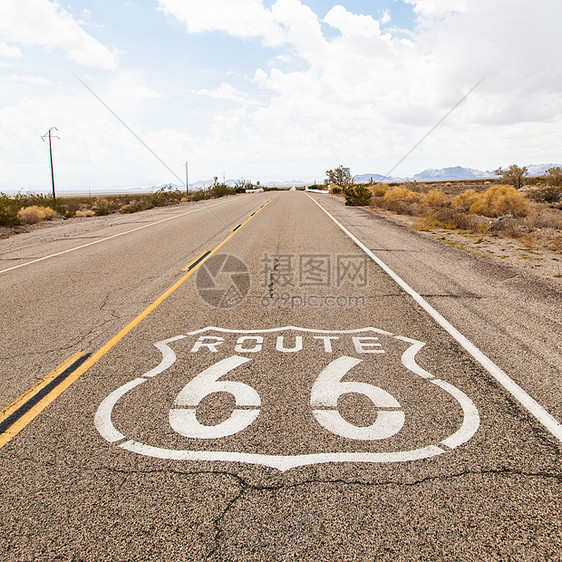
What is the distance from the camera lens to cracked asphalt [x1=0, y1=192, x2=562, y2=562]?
7.47 ft

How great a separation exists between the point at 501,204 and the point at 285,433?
2063 centimetres

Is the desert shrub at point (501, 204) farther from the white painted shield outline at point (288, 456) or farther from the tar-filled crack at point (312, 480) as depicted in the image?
the tar-filled crack at point (312, 480)

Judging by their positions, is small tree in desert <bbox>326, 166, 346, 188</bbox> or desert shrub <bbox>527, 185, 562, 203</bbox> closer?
desert shrub <bbox>527, 185, 562, 203</bbox>

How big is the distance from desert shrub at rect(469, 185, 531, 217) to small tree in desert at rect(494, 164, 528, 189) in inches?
780

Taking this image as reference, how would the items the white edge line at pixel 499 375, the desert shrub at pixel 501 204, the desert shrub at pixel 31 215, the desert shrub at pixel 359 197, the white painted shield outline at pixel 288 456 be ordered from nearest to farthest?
the white painted shield outline at pixel 288 456
the white edge line at pixel 499 375
the desert shrub at pixel 501 204
the desert shrub at pixel 31 215
the desert shrub at pixel 359 197

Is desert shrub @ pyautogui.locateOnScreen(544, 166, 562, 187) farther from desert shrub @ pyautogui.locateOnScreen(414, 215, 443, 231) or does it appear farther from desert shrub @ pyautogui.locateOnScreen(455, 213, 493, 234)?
desert shrub @ pyautogui.locateOnScreen(414, 215, 443, 231)

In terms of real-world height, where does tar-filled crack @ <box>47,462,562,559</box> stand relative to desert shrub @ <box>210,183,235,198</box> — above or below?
below

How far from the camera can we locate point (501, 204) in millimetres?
20438

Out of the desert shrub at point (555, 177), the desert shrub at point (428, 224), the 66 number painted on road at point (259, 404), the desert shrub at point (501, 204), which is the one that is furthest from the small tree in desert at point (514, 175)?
the 66 number painted on road at point (259, 404)

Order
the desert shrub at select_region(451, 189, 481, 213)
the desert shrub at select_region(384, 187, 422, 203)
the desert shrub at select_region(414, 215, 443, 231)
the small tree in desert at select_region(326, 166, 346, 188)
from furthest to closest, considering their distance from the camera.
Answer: the small tree in desert at select_region(326, 166, 346, 188), the desert shrub at select_region(384, 187, 422, 203), the desert shrub at select_region(451, 189, 481, 213), the desert shrub at select_region(414, 215, 443, 231)

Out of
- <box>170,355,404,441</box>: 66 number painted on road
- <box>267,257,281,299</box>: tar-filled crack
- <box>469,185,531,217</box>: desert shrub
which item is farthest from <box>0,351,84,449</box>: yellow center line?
<box>469,185,531,217</box>: desert shrub

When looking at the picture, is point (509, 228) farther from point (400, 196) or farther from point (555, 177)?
point (555, 177)

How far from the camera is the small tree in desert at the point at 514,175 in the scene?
3984 cm

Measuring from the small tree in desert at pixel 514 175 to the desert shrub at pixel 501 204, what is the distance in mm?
19818
